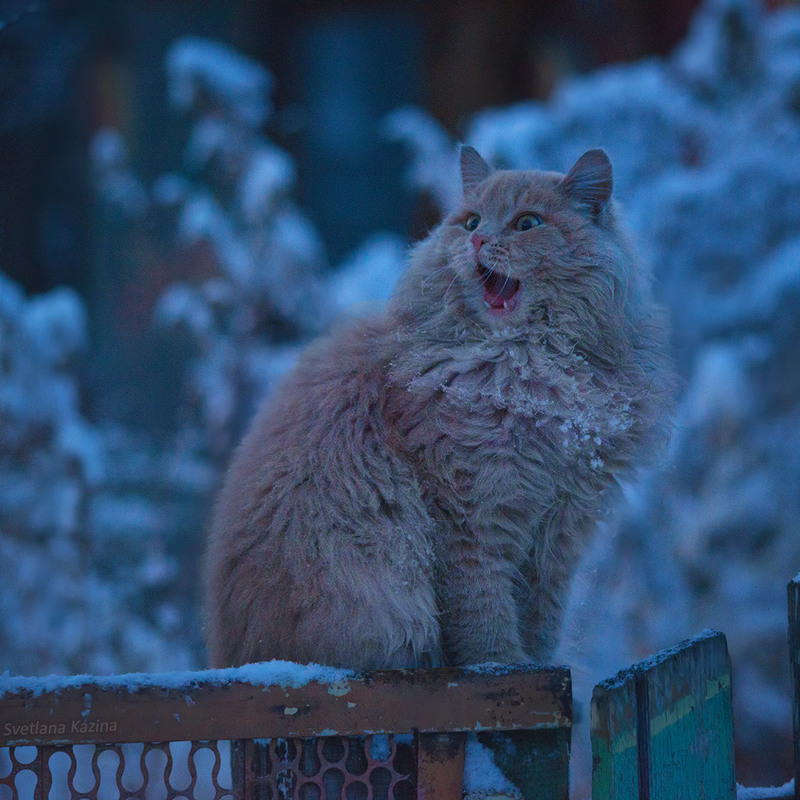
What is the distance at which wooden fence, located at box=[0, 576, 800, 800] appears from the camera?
1.14 metres

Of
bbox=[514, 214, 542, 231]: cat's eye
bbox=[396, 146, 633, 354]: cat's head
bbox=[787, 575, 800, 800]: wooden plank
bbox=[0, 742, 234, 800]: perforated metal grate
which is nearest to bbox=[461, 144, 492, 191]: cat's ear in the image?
bbox=[396, 146, 633, 354]: cat's head

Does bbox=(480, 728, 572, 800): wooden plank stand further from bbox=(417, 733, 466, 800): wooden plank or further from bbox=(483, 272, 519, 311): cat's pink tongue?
bbox=(483, 272, 519, 311): cat's pink tongue

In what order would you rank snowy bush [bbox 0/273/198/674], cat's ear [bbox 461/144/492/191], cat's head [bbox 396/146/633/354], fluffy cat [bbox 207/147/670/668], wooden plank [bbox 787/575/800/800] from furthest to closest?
1. snowy bush [bbox 0/273/198/674]
2. cat's ear [bbox 461/144/492/191]
3. cat's head [bbox 396/146/633/354]
4. fluffy cat [bbox 207/147/670/668]
5. wooden plank [bbox 787/575/800/800]

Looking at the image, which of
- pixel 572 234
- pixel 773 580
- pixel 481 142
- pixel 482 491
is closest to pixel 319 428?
pixel 482 491

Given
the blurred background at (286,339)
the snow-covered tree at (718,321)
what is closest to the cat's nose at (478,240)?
the blurred background at (286,339)

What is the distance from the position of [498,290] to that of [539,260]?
105mm

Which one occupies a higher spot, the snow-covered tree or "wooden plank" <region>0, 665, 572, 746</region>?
the snow-covered tree

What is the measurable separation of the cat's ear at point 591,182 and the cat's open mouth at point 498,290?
0.78 feet

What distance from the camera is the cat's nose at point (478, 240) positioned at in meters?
1.58

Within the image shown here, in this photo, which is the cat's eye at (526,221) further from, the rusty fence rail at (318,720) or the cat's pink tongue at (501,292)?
the rusty fence rail at (318,720)

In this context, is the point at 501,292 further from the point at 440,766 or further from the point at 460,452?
the point at 440,766

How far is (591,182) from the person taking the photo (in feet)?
5.31

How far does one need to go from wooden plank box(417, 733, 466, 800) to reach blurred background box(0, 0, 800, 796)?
1567 mm

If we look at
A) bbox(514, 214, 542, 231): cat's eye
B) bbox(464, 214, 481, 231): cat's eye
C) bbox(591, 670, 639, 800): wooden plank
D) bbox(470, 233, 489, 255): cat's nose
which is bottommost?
bbox(591, 670, 639, 800): wooden plank
